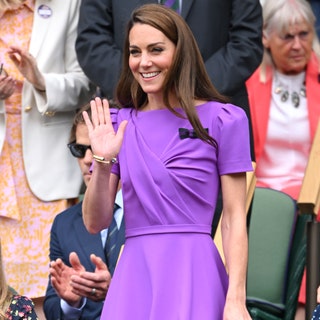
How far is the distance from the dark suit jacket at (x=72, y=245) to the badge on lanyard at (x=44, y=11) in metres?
1.28

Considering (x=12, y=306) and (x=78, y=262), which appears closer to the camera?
(x=12, y=306)

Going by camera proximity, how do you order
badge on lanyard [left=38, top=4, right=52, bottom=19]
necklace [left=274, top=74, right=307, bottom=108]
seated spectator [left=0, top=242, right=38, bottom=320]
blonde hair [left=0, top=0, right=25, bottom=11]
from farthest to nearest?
1. necklace [left=274, top=74, right=307, bottom=108]
2. badge on lanyard [left=38, top=4, right=52, bottom=19]
3. blonde hair [left=0, top=0, right=25, bottom=11]
4. seated spectator [left=0, top=242, right=38, bottom=320]

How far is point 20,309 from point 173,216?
107 cm

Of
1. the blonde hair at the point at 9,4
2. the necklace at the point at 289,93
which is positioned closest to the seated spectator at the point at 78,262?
the blonde hair at the point at 9,4

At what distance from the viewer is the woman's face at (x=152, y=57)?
4.75m

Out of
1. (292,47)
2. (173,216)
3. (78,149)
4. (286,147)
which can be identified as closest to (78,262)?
(78,149)

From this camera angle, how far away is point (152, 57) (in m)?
4.76

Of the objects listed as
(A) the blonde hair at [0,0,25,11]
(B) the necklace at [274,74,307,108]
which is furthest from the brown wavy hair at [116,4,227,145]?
(B) the necklace at [274,74,307,108]

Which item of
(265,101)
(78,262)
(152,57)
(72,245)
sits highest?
(152,57)

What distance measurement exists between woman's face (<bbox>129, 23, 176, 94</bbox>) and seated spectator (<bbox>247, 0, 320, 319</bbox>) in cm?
261

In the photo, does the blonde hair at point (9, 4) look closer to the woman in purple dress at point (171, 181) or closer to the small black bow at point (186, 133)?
the woman in purple dress at point (171, 181)

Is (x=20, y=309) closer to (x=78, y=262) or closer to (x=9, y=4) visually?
(x=78, y=262)

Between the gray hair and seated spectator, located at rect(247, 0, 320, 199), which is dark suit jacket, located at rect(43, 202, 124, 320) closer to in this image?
seated spectator, located at rect(247, 0, 320, 199)

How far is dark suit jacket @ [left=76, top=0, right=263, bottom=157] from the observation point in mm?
6152
